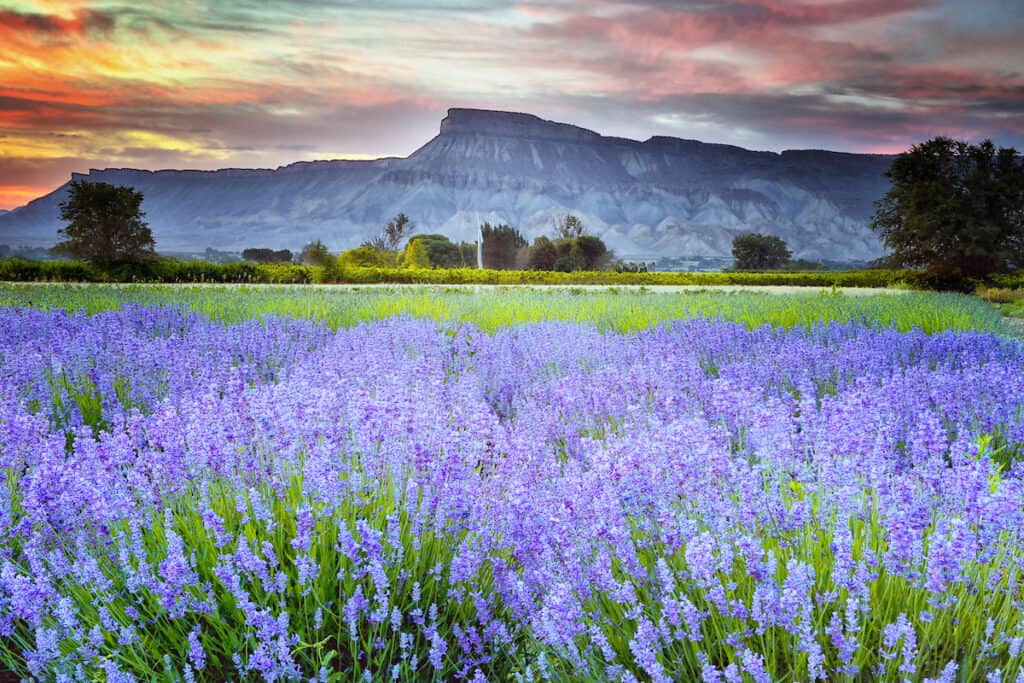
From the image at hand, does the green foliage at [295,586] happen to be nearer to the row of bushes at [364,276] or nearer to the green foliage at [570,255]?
the row of bushes at [364,276]

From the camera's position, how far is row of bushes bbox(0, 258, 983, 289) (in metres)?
28.4

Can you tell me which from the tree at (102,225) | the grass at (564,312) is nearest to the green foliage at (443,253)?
the tree at (102,225)

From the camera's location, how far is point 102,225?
118ft

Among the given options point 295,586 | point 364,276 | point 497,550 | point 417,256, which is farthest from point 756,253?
point 295,586

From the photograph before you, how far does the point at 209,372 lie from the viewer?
16.5 ft

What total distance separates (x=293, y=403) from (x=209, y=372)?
2266mm

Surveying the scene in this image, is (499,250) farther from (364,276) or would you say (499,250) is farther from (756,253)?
(364,276)

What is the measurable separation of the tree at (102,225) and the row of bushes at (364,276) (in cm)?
397

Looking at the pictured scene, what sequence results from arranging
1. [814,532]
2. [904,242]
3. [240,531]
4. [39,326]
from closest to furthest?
[814,532] < [240,531] < [39,326] < [904,242]

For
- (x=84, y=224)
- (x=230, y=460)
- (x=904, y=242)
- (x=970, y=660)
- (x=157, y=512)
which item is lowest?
(x=970, y=660)

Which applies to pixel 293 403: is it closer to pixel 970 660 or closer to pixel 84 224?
pixel 970 660

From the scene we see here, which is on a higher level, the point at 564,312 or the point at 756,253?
the point at 756,253

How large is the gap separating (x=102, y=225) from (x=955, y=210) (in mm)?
36961

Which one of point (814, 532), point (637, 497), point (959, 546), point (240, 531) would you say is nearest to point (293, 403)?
point (240, 531)
